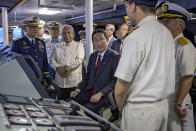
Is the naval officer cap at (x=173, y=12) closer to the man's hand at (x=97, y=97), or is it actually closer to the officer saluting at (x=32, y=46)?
the man's hand at (x=97, y=97)

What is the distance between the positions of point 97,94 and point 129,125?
0.87 meters

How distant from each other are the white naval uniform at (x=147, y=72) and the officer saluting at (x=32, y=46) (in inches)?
68.8

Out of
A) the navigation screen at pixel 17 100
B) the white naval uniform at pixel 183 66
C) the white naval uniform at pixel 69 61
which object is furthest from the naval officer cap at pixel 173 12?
the white naval uniform at pixel 69 61

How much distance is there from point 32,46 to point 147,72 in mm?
1888

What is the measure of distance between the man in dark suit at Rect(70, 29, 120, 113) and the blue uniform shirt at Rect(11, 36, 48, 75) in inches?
26.1

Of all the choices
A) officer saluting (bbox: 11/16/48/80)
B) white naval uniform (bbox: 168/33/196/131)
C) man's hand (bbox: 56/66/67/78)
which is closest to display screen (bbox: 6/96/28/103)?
white naval uniform (bbox: 168/33/196/131)

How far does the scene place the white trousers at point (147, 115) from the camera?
1.40m

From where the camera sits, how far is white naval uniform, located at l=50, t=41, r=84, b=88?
3213mm

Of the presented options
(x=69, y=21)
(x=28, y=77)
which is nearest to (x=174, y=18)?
(x=28, y=77)

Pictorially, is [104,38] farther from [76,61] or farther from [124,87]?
[124,87]

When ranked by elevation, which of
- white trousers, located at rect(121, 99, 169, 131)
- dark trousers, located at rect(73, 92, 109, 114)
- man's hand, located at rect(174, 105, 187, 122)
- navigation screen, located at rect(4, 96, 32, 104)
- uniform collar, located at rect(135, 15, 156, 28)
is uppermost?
uniform collar, located at rect(135, 15, 156, 28)

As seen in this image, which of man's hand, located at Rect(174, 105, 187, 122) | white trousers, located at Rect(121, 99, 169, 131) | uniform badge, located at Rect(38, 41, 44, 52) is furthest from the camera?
uniform badge, located at Rect(38, 41, 44, 52)

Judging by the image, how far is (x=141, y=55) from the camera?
1348 mm

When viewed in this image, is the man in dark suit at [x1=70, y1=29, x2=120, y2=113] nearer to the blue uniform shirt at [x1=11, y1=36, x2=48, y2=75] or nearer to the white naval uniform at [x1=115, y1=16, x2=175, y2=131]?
the blue uniform shirt at [x1=11, y1=36, x2=48, y2=75]
